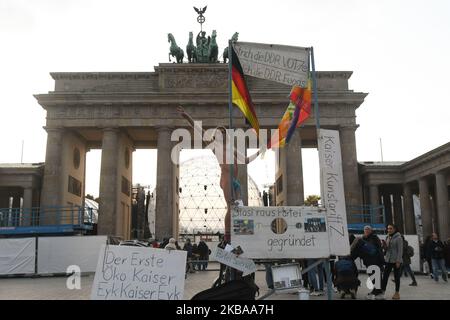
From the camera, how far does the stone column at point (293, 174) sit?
4559 cm

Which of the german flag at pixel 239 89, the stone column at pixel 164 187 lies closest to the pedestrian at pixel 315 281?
the german flag at pixel 239 89

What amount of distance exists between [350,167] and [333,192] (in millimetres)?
36254

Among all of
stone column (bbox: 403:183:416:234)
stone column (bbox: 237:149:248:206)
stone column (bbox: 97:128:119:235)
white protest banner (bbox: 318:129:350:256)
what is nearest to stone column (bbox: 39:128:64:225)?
stone column (bbox: 97:128:119:235)

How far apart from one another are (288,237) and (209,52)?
40.4m

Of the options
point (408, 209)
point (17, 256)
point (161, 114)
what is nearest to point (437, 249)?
point (17, 256)

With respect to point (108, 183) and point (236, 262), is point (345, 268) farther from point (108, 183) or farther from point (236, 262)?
point (108, 183)

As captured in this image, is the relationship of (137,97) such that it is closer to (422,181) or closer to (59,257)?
(59,257)

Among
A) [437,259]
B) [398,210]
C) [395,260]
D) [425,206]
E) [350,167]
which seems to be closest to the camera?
[395,260]

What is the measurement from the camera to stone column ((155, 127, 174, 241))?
44.8 m

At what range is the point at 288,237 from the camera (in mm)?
10750

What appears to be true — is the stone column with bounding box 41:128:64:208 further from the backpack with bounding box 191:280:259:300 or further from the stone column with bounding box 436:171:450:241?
the backpack with bounding box 191:280:259:300

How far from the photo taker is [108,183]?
45.7 metres

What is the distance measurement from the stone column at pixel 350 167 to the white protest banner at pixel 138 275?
37.8 meters

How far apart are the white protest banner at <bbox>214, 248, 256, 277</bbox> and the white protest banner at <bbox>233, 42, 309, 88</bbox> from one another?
477 centimetres
